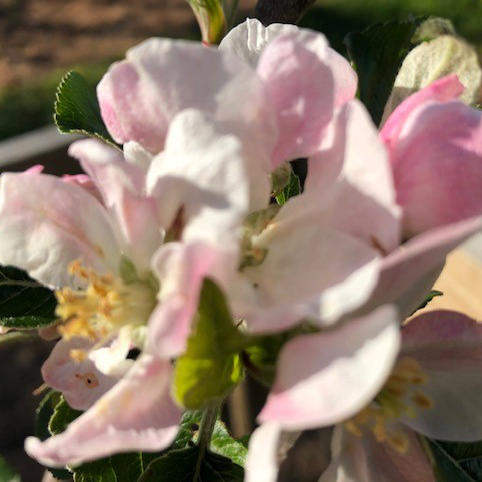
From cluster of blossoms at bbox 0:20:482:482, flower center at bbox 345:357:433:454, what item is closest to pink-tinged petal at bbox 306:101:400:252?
cluster of blossoms at bbox 0:20:482:482

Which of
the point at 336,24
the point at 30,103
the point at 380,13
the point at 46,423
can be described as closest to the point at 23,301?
the point at 46,423

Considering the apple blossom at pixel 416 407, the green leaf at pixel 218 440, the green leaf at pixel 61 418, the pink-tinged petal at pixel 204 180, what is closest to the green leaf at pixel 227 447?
the green leaf at pixel 218 440

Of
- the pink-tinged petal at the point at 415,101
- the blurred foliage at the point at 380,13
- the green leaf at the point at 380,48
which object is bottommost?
the blurred foliage at the point at 380,13

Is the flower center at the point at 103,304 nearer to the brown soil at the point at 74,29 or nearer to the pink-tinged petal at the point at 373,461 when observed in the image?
the pink-tinged petal at the point at 373,461

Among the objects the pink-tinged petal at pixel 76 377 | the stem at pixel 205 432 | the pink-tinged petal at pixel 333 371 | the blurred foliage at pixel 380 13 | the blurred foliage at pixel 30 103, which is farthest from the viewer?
the blurred foliage at pixel 380 13

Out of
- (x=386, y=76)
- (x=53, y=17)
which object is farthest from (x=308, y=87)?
(x=53, y=17)

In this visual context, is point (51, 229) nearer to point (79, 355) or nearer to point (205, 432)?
point (79, 355)

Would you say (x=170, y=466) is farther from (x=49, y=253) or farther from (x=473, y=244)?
(x=473, y=244)
